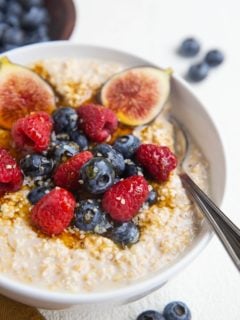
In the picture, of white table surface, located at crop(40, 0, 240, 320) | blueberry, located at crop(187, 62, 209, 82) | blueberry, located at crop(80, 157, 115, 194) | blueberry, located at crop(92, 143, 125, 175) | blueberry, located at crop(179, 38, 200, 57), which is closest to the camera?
blueberry, located at crop(80, 157, 115, 194)

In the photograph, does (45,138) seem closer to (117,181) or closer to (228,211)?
(117,181)

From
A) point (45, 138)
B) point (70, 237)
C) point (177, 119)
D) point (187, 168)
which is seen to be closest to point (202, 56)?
point (177, 119)

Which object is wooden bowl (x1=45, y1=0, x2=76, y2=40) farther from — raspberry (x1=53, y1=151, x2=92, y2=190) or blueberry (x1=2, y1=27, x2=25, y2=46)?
raspberry (x1=53, y1=151, x2=92, y2=190)

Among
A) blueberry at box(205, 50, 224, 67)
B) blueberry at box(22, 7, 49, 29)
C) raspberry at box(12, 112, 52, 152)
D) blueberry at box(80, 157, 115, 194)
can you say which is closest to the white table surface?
blueberry at box(205, 50, 224, 67)

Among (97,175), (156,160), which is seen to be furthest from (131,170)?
(97,175)

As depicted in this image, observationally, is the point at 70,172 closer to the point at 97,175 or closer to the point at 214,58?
the point at 97,175

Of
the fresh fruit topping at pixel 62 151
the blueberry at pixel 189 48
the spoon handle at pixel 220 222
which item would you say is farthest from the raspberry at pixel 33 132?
the blueberry at pixel 189 48
